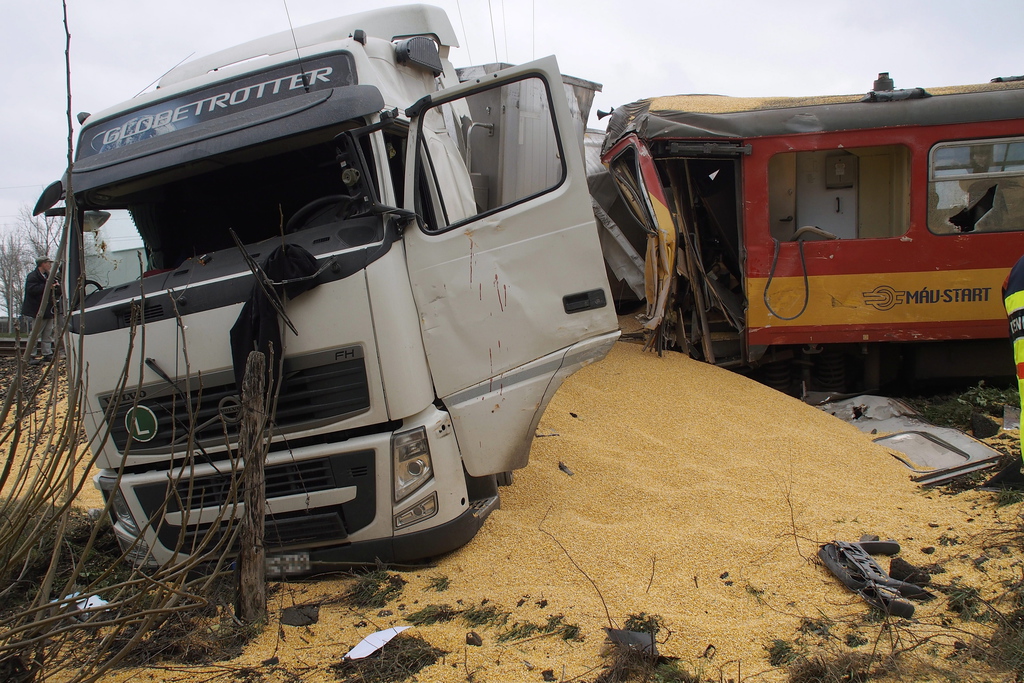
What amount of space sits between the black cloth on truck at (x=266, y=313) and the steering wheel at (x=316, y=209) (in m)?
0.45

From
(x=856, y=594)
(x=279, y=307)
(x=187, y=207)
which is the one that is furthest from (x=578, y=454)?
(x=187, y=207)

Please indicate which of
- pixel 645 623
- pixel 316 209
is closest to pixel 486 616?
pixel 645 623

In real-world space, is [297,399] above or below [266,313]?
below

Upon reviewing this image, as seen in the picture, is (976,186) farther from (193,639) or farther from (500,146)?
(193,639)

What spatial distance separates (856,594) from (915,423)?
3.55 m

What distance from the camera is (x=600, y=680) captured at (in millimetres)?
2705

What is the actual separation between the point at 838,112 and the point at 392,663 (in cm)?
621

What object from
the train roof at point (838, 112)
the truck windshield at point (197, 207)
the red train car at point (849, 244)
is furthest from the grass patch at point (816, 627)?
the train roof at point (838, 112)

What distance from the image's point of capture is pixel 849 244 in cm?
676

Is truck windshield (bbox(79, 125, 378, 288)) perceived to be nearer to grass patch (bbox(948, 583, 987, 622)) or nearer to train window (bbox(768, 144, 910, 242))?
grass patch (bbox(948, 583, 987, 622))

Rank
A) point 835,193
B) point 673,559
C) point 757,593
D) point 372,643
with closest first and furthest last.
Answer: point 372,643 < point 757,593 < point 673,559 < point 835,193

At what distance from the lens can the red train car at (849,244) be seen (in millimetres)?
6660

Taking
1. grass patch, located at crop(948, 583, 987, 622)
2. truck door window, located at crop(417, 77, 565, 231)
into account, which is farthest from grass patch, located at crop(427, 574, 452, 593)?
grass patch, located at crop(948, 583, 987, 622)

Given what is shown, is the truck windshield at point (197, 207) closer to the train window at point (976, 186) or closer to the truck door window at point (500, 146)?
the truck door window at point (500, 146)
